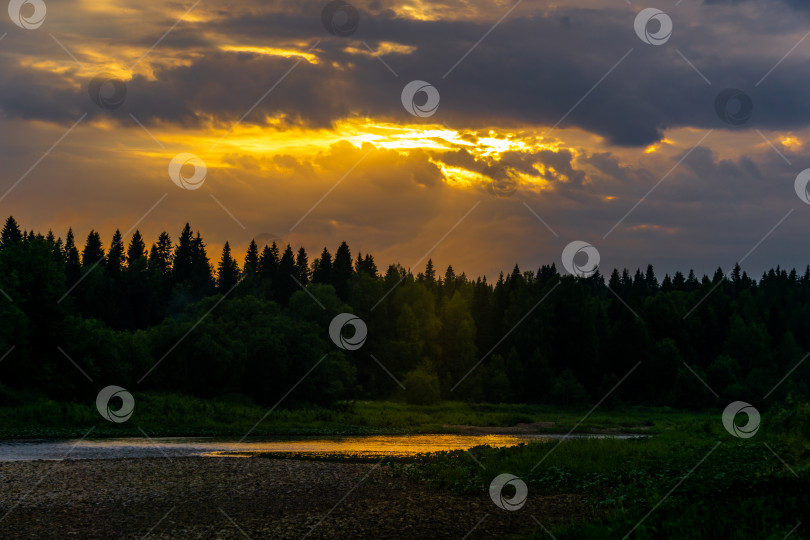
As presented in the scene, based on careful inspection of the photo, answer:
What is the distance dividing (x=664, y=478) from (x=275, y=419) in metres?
54.4

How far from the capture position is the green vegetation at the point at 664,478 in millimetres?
23609

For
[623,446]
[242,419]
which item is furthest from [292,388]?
[623,446]

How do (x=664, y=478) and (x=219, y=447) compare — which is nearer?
(x=664, y=478)

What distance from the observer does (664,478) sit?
99.1ft

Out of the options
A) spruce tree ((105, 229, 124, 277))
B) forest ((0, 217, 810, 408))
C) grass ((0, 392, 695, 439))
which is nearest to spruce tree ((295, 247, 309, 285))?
forest ((0, 217, 810, 408))

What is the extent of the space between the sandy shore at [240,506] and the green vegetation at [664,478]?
1718 mm

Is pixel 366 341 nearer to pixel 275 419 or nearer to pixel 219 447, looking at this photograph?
pixel 275 419

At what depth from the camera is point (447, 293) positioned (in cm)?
18612

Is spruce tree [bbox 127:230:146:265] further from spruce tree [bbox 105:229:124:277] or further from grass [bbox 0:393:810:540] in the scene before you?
grass [bbox 0:393:810:540]

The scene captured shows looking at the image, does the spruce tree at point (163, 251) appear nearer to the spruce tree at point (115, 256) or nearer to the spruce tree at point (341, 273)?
the spruce tree at point (115, 256)

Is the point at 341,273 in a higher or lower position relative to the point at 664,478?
higher

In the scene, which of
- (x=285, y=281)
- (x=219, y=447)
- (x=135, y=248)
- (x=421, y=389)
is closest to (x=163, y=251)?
(x=135, y=248)

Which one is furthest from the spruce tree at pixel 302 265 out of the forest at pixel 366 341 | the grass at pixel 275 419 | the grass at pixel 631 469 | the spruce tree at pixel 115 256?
the grass at pixel 631 469

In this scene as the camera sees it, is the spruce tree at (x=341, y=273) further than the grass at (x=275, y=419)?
Yes
